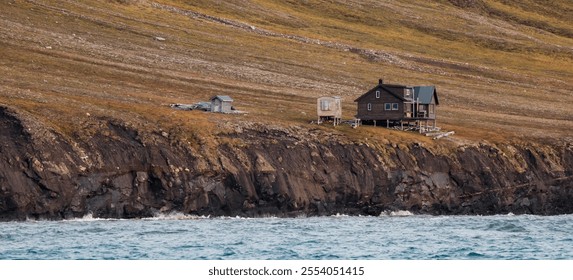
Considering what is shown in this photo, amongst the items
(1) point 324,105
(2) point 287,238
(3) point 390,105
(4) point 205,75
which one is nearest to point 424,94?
(3) point 390,105

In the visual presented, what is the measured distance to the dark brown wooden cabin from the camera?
13000cm

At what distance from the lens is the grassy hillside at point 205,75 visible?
4705 inches

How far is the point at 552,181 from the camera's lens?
11950 cm

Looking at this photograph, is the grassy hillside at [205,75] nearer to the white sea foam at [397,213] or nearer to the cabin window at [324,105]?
the cabin window at [324,105]

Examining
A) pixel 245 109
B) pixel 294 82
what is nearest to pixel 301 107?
pixel 245 109

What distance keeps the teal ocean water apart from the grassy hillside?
61.2 ft

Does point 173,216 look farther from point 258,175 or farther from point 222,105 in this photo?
point 222,105

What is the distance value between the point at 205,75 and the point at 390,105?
33.7 m

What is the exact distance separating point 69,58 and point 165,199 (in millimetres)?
55266

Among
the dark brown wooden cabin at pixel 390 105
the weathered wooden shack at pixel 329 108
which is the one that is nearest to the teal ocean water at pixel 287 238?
the weathered wooden shack at pixel 329 108

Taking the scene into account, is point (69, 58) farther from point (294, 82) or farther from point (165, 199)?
point (165, 199)

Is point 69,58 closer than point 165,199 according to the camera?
No

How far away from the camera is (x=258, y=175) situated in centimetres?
10550

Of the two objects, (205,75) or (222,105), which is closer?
(222,105)
